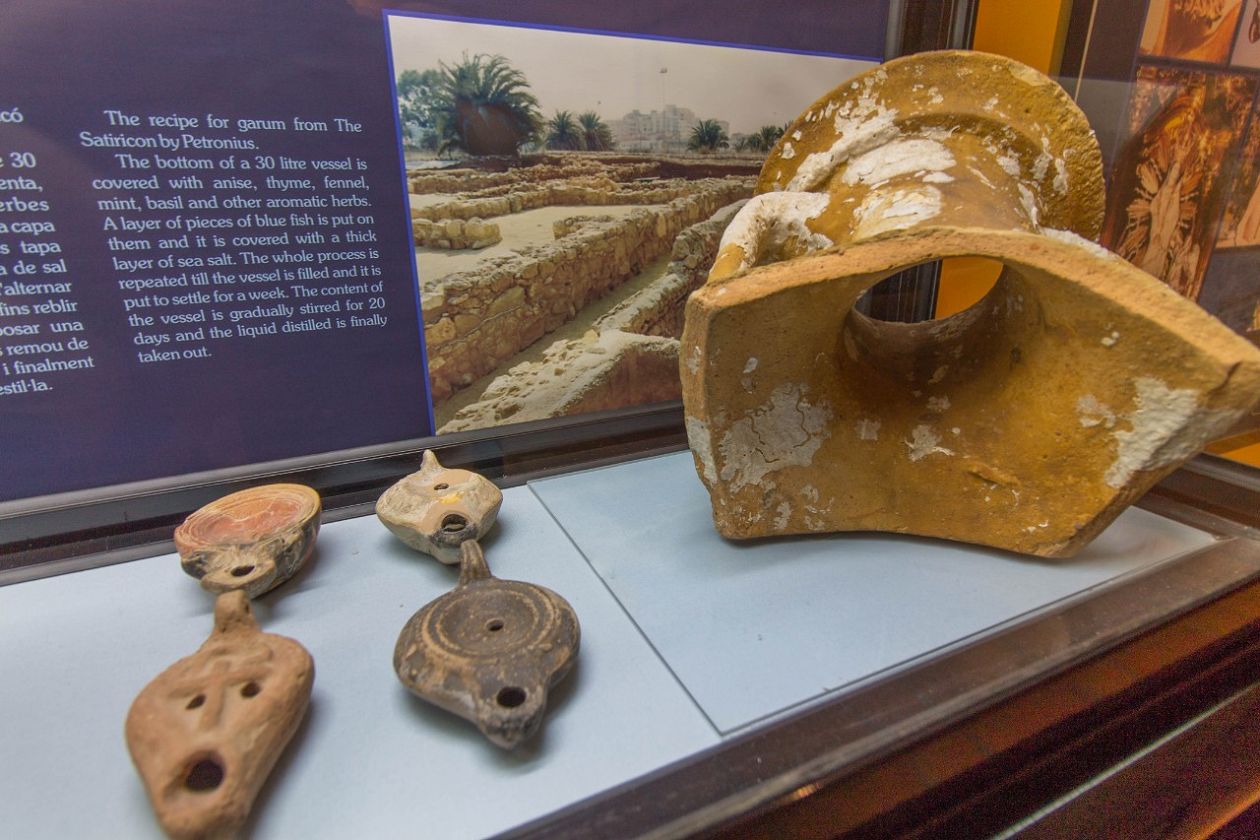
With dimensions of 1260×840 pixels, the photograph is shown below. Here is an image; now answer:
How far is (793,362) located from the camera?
3.82ft

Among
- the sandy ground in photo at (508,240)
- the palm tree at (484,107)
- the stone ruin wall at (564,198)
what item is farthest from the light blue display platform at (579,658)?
the palm tree at (484,107)

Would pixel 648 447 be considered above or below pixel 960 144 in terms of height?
below

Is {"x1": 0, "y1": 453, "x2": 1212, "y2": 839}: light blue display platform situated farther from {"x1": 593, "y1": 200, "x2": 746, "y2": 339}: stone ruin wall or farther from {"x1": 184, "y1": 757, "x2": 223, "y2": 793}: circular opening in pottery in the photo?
{"x1": 593, "y1": 200, "x2": 746, "y2": 339}: stone ruin wall

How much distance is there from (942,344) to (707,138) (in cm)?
77

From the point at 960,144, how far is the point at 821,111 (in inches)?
11.7

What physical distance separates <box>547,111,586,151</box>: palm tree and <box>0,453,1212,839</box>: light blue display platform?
0.82m

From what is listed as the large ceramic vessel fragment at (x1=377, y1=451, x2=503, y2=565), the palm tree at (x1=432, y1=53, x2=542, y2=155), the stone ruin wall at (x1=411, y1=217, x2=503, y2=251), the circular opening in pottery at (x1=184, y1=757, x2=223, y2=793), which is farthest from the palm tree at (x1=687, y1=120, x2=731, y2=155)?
the circular opening in pottery at (x1=184, y1=757, x2=223, y2=793)

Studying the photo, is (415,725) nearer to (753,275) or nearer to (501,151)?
(753,275)

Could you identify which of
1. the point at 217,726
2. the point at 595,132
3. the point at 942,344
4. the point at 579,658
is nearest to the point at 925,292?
the point at 942,344

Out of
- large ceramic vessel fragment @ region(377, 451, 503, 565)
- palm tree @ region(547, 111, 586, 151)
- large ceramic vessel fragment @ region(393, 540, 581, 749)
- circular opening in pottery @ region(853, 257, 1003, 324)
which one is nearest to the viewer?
large ceramic vessel fragment @ region(393, 540, 581, 749)

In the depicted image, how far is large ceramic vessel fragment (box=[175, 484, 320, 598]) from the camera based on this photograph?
108 cm

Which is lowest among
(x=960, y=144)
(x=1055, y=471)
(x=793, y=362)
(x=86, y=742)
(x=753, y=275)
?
(x=86, y=742)

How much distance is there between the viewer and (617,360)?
172 centimetres

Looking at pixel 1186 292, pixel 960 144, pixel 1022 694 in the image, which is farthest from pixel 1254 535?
pixel 960 144
